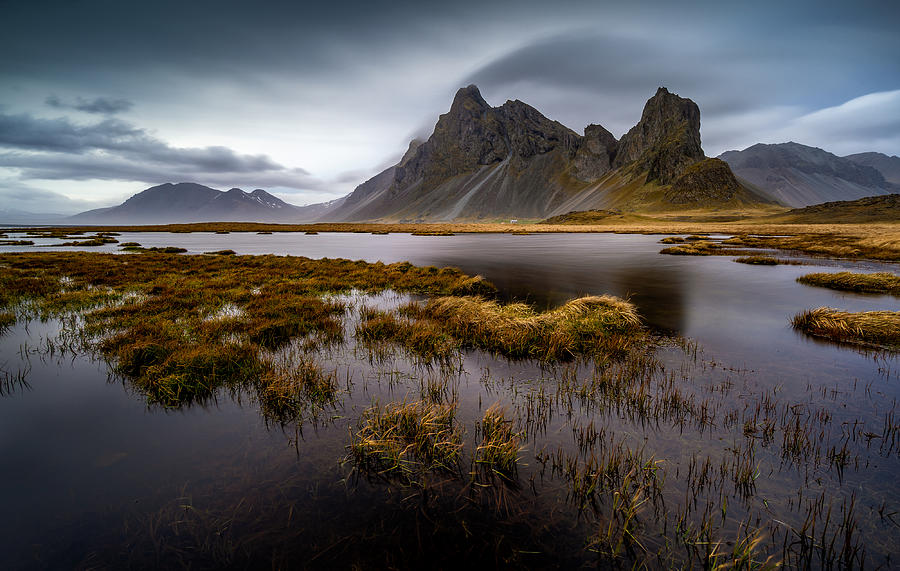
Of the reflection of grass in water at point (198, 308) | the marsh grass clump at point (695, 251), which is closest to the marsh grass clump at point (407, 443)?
the reflection of grass in water at point (198, 308)

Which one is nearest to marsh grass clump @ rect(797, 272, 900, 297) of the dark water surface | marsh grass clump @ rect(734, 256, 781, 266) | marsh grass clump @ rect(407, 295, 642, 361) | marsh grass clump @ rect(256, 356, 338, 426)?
marsh grass clump @ rect(734, 256, 781, 266)

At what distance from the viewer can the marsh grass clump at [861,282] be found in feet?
68.1

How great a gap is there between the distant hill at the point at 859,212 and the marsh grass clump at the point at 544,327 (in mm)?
151251

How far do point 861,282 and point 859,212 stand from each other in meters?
159

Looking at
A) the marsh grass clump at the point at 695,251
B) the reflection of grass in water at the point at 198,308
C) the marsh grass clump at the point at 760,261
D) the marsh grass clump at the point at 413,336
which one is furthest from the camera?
the marsh grass clump at the point at 695,251

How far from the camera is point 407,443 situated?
6980 millimetres

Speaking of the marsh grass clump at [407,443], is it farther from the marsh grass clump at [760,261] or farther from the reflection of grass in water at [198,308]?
the marsh grass clump at [760,261]

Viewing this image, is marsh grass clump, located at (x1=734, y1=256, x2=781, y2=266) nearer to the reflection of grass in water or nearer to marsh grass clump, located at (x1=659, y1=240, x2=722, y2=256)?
marsh grass clump, located at (x1=659, y1=240, x2=722, y2=256)

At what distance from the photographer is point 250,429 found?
7434 millimetres

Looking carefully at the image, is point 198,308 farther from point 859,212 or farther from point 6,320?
point 859,212

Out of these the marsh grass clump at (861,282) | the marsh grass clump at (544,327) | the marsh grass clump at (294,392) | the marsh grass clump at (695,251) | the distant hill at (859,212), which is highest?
the distant hill at (859,212)

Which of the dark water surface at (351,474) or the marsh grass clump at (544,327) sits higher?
the marsh grass clump at (544,327)

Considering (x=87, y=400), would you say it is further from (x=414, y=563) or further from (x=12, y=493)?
(x=414, y=563)

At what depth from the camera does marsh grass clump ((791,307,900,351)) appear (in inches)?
486
